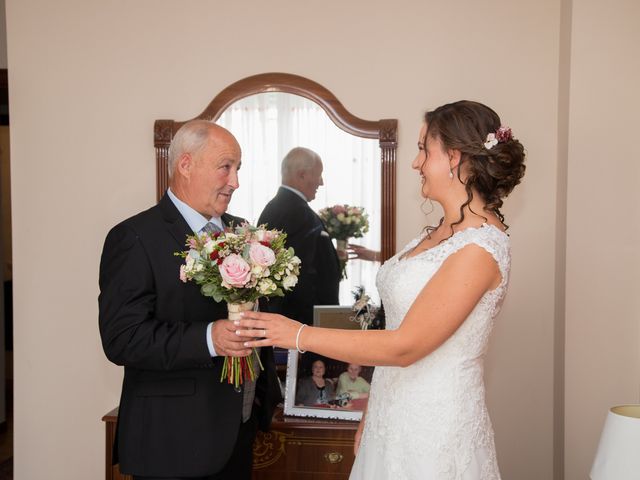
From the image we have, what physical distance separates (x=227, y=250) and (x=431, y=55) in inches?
77.8

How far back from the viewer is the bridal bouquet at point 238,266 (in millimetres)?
2361

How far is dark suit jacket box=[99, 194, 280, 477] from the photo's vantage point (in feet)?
8.26

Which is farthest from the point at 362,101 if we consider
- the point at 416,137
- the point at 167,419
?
the point at 167,419

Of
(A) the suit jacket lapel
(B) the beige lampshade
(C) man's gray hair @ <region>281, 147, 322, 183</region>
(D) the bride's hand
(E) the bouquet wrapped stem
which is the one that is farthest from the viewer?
(C) man's gray hair @ <region>281, 147, 322, 183</region>

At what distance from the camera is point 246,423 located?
2.91 metres

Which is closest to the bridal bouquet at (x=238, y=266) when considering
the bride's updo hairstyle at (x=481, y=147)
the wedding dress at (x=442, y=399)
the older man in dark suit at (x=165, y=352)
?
the older man in dark suit at (x=165, y=352)

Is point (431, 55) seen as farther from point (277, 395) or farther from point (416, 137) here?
point (277, 395)

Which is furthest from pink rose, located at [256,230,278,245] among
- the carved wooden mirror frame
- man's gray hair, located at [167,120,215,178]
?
the carved wooden mirror frame

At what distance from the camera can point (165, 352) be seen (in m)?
2.50

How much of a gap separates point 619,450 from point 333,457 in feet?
5.28

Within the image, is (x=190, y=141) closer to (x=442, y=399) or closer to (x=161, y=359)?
(x=161, y=359)

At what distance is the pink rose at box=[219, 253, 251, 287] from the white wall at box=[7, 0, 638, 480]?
1.66 metres

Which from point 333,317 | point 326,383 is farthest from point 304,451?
point 333,317

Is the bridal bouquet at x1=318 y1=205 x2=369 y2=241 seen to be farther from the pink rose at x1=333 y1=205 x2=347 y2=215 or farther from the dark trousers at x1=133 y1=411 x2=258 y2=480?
the dark trousers at x1=133 y1=411 x2=258 y2=480
